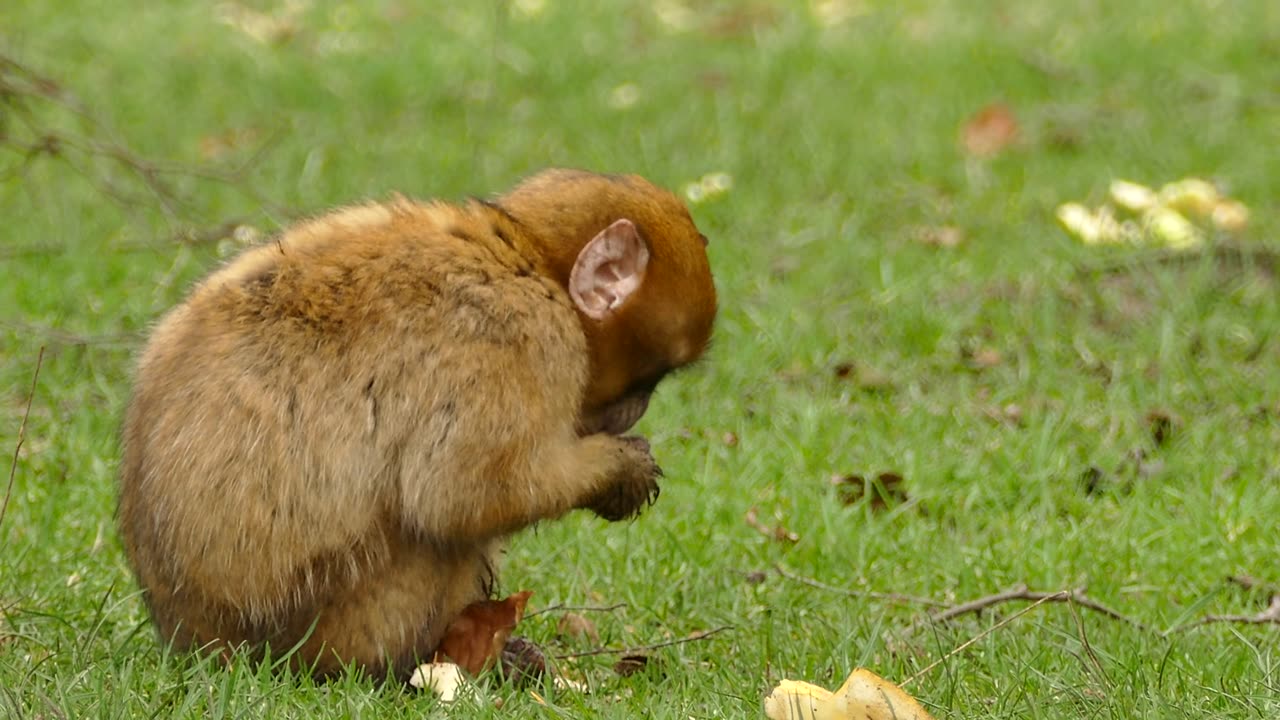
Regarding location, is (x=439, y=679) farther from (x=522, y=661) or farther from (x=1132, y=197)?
(x=1132, y=197)

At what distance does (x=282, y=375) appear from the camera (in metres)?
3.46

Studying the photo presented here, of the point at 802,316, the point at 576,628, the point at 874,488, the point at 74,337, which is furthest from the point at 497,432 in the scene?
the point at 802,316

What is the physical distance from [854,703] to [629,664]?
0.84 m

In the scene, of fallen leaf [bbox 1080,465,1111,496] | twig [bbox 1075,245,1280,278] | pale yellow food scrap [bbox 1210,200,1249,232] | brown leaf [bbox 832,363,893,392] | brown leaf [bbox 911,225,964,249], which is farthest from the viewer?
brown leaf [bbox 911,225,964,249]

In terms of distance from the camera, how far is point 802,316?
6504 millimetres

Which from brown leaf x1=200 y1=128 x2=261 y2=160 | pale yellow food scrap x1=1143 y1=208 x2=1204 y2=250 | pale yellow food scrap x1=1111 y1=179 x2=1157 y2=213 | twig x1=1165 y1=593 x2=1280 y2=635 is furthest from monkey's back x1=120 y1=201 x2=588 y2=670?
brown leaf x1=200 y1=128 x2=261 y2=160

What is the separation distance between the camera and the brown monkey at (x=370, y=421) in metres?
3.45

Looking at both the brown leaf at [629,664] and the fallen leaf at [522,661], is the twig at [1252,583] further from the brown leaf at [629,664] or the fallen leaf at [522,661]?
the fallen leaf at [522,661]

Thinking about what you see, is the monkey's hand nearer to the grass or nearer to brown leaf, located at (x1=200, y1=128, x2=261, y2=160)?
the grass

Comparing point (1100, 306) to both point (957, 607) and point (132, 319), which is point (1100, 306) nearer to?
point (957, 607)

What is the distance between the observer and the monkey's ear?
371 cm

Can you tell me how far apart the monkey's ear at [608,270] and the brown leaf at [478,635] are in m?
0.64

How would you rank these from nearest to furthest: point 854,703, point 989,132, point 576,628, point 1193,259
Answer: point 854,703
point 576,628
point 1193,259
point 989,132

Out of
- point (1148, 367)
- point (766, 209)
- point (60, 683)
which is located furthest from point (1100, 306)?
point (60, 683)
